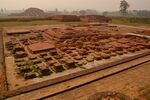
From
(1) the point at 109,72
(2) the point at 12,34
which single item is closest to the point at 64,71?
(1) the point at 109,72

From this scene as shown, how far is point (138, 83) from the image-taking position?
19.8 ft

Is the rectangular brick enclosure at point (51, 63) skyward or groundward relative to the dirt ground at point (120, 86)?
skyward

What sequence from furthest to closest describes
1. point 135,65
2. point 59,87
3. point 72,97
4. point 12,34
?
point 12,34 < point 135,65 < point 59,87 < point 72,97

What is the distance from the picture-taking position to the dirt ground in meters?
5.14

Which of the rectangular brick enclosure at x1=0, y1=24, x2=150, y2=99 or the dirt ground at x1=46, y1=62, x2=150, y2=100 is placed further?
the rectangular brick enclosure at x1=0, y1=24, x2=150, y2=99

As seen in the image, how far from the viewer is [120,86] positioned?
5797 mm

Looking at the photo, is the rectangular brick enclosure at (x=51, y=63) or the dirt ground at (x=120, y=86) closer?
the dirt ground at (x=120, y=86)

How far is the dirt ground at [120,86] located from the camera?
5.14 metres

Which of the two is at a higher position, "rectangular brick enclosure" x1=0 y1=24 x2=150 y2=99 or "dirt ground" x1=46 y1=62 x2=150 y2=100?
"rectangular brick enclosure" x1=0 y1=24 x2=150 y2=99

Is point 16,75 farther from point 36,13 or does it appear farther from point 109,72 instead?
point 36,13

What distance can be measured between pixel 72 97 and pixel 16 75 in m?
2.88

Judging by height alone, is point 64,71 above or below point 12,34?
below

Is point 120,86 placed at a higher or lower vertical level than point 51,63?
lower

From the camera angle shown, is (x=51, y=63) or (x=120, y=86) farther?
(x=51, y=63)
